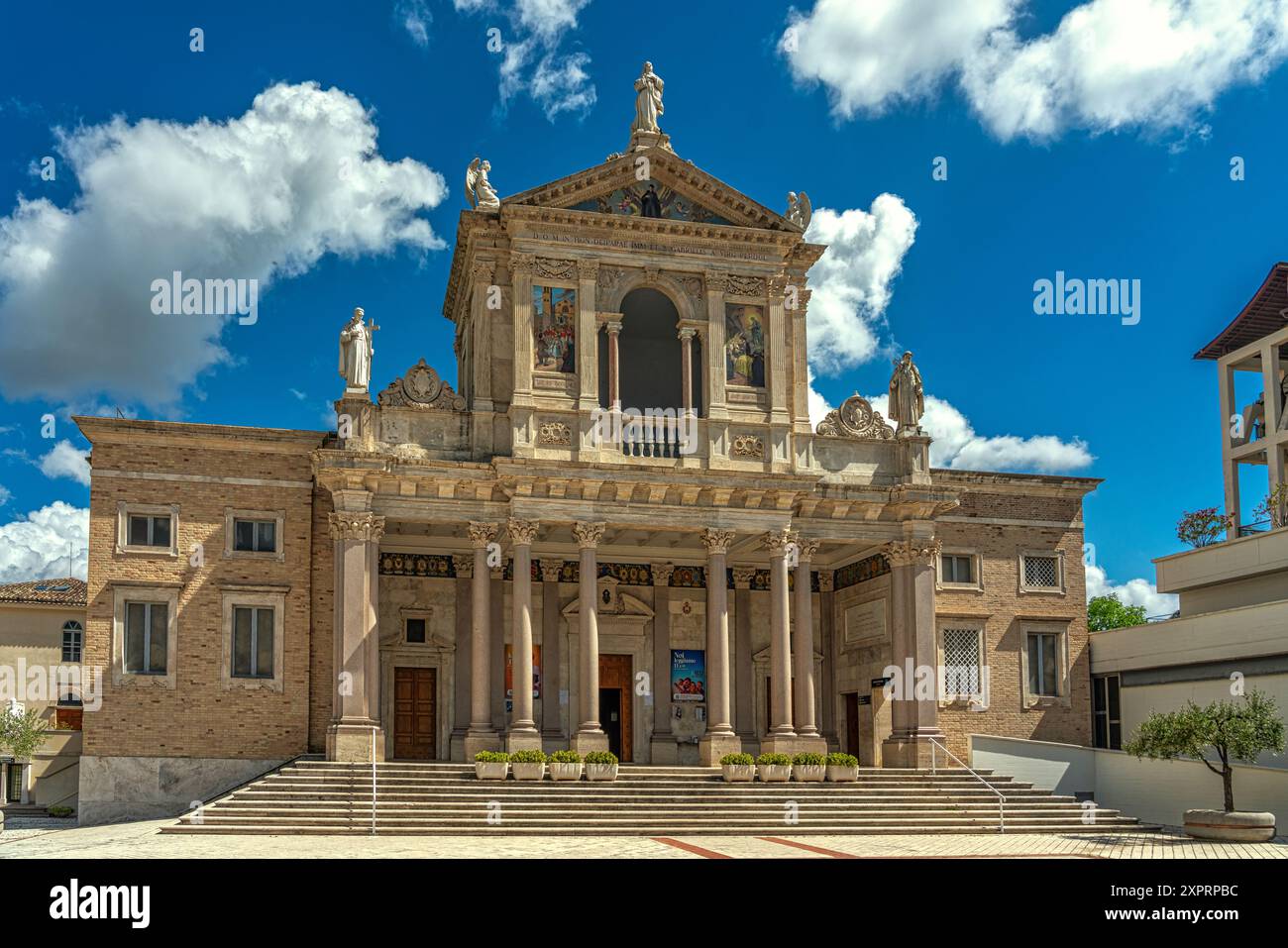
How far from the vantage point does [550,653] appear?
129 ft

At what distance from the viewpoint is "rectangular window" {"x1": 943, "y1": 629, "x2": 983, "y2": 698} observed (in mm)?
Answer: 41094

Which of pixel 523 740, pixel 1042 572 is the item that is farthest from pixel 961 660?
pixel 523 740

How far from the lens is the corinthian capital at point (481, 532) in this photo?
116 feet

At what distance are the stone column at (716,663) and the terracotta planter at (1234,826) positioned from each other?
1111cm

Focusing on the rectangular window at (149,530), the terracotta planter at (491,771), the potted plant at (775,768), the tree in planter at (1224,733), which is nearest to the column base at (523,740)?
the terracotta planter at (491,771)

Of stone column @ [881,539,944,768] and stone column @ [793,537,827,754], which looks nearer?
stone column @ [793,537,827,754]

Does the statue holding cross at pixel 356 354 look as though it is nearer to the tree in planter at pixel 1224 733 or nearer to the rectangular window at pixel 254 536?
the rectangular window at pixel 254 536

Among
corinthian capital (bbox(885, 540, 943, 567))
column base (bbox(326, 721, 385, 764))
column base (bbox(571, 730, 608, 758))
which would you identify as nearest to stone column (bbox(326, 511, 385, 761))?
column base (bbox(326, 721, 385, 764))

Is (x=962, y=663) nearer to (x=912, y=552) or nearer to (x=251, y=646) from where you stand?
(x=912, y=552)

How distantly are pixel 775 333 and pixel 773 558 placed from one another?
6.24 m

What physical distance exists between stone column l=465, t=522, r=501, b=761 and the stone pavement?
655 centimetres

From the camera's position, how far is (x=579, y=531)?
35469 mm

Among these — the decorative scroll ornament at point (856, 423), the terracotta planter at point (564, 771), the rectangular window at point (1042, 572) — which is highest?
the decorative scroll ornament at point (856, 423)

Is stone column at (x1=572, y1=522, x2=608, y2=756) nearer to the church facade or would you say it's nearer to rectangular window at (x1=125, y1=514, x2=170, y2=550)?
the church facade
